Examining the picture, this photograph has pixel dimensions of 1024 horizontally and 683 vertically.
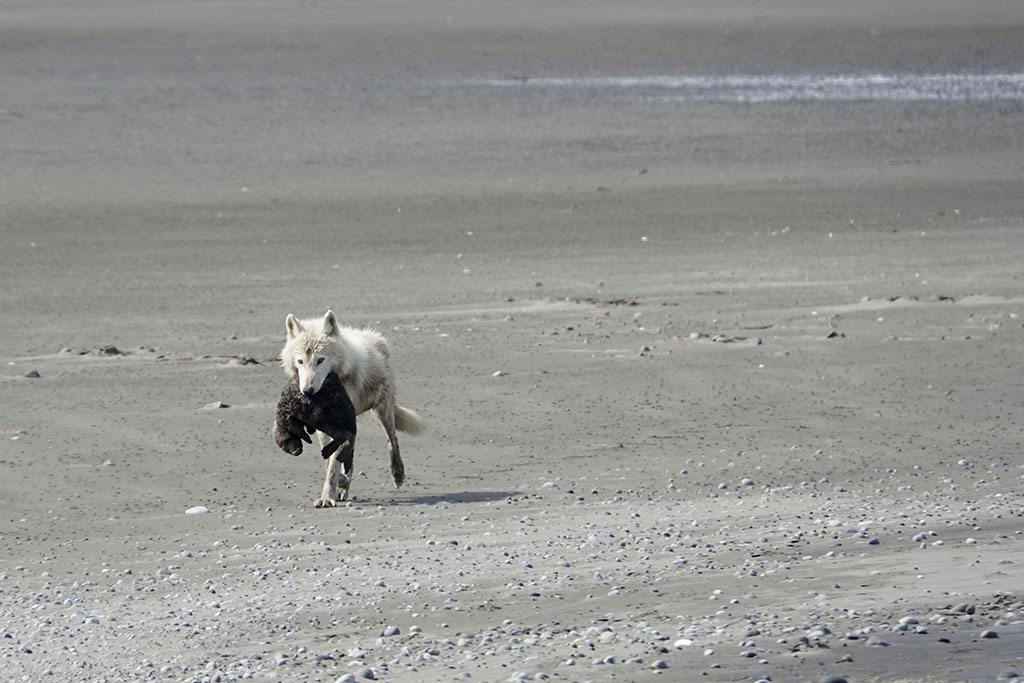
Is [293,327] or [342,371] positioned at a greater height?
[293,327]

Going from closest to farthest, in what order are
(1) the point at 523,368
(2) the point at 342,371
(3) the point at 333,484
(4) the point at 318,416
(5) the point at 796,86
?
(4) the point at 318,416 → (3) the point at 333,484 → (2) the point at 342,371 → (1) the point at 523,368 → (5) the point at 796,86

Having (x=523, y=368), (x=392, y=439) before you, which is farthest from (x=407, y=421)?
(x=523, y=368)

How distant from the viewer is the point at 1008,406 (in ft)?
35.1

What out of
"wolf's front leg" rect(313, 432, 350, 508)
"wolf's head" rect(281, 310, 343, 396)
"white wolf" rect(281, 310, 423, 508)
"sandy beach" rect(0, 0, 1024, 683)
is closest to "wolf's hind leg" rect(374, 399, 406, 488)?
"white wolf" rect(281, 310, 423, 508)

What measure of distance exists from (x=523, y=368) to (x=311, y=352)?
3.41 m

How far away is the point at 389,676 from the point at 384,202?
13062mm

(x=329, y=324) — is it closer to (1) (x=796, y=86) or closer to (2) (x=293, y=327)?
(2) (x=293, y=327)

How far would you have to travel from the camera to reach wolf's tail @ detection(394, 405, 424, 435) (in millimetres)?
9555

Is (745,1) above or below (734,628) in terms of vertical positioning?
above

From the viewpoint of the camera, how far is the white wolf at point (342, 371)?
8.62 m

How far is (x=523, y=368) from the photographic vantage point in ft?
38.9

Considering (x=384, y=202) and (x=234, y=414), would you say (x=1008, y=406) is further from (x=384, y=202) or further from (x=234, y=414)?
(x=384, y=202)

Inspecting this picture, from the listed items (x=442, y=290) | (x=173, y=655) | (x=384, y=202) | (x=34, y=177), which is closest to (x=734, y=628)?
(x=173, y=655)

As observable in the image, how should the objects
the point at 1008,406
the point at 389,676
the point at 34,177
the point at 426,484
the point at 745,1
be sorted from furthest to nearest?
the point at 745,1
the point at 34,177
the point at 1008,406
the point at 426,484
the point at 389,676
